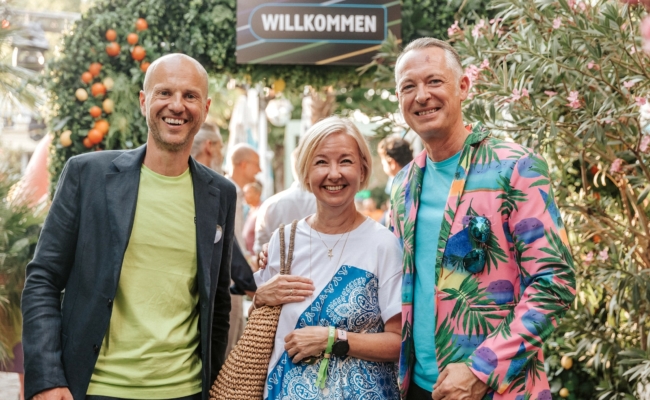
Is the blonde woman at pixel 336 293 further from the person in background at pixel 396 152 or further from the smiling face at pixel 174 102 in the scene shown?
the person in background at pixel 396 152

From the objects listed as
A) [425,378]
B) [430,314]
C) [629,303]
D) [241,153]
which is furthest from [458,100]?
[241,153]

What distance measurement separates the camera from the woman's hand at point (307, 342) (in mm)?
2521

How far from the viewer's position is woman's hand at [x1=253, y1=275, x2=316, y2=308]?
2611mm

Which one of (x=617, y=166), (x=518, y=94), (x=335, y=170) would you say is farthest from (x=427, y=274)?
(x=617, y=166)

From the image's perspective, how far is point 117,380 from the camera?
2.57 meters

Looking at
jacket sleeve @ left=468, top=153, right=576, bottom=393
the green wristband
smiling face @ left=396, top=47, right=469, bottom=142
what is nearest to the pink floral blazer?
jacket sleeve @ left=468, top=153, right=576, bottom=393

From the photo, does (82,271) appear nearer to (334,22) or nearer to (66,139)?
(66,139)

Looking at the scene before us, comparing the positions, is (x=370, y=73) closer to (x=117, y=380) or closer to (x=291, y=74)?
(x=291, y=74)

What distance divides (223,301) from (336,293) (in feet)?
2.18

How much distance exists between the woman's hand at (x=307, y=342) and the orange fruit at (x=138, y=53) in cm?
330

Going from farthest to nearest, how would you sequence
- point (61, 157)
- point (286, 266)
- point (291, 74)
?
point (291, 74) → point (61, 157) → point (286, 266)

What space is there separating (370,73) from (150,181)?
10.4 ft

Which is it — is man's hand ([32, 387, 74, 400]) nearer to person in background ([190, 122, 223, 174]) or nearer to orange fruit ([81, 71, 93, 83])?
person in background ([190, 122, 223, 174])

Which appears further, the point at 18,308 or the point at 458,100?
the point at 18,308
